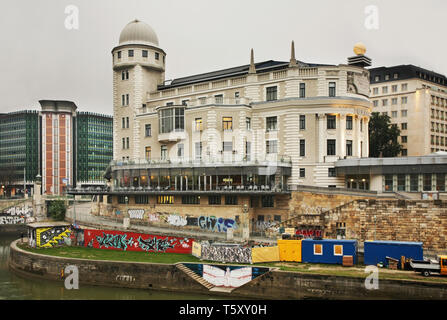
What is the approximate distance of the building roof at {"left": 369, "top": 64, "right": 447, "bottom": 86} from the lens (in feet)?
358

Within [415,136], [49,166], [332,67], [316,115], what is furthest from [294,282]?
[49,166]

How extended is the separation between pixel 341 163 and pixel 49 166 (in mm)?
121740

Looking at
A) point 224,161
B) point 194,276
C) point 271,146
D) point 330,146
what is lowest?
point 194,276

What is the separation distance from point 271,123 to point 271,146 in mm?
3344

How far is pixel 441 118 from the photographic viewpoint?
360 feet

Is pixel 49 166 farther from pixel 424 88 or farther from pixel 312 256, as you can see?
pixel 312 256

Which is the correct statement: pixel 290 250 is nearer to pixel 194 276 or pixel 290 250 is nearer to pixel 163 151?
pixel 194 276

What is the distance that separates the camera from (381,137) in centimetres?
8919

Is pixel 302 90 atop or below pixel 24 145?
atop

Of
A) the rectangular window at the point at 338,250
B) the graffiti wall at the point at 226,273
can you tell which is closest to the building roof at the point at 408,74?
the rectangular window at the point at 338,250

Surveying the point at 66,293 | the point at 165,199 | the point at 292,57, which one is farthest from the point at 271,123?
the point at 66,293

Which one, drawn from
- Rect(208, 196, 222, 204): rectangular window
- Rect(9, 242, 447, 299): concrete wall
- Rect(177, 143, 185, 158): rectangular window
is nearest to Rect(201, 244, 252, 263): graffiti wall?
Rect(9, 242, 447, 299): concrete wall

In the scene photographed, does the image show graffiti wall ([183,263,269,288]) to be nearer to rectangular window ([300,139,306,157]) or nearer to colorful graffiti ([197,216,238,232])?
colorful graffiti ([197,216,238,232])

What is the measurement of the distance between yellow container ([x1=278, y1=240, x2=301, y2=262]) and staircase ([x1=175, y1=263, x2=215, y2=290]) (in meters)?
7.31
